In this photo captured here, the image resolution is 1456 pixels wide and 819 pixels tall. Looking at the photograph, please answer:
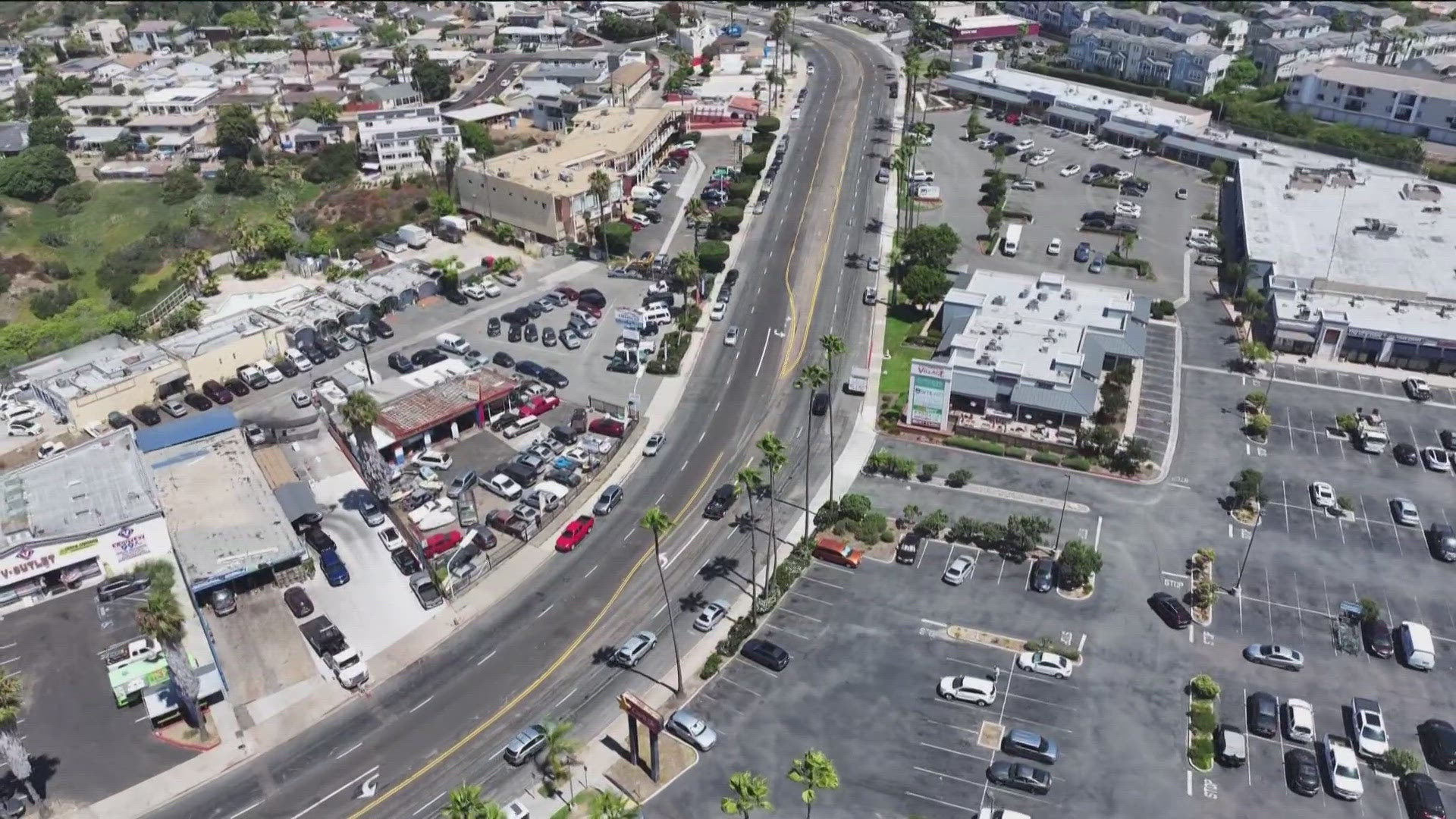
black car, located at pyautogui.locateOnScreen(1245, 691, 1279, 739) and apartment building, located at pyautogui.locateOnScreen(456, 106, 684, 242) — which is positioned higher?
apartment building, located at pyautogui.locateOnScreen(456, 106, 684, 242)

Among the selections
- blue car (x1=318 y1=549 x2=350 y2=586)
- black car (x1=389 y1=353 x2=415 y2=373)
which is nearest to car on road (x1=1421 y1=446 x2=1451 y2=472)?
blue car (x1=318 y1=549 x2=350 y2=586)

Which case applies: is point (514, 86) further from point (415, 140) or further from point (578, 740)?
point (578, 740)

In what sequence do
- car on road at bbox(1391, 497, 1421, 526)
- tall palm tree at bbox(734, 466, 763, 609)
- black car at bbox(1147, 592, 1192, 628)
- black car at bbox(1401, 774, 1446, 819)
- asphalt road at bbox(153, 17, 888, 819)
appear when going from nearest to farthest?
1. black car at bbox(1401, 774, 1446, 819)
2. asphalt road at bbox(153, 17, 888, 819)
3. black car at bbox(1147, 592, 1192, 628)
4. tall palm tree at bbox(734, 466, 763, 609)
5. car on road at bbox(1391, 497, 1421, 526)

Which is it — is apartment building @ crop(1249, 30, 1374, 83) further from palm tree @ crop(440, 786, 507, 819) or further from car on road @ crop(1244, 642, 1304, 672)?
palm tree @ crop(440, 786, 507, 819)

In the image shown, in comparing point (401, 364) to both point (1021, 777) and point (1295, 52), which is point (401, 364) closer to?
point (1021, 777)

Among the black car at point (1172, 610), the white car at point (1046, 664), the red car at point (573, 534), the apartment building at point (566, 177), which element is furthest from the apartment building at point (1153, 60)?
the red car at point (573, 534)

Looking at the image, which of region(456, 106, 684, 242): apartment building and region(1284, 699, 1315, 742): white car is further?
region(456, 106, 684, 242): apartment building
